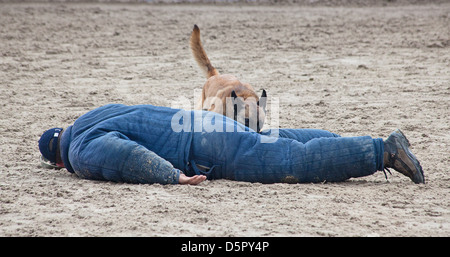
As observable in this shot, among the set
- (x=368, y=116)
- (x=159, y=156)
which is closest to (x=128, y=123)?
(x=159, y=156)

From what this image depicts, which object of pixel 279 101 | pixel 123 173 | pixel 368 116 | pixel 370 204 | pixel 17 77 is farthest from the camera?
pixel 17 77

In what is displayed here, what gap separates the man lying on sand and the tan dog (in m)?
1.62

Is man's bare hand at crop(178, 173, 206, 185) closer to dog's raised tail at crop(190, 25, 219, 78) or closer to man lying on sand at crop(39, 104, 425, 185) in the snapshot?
man lying on sand at crop(39, 104, 425, 185)

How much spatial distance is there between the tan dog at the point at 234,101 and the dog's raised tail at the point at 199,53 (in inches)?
11.7

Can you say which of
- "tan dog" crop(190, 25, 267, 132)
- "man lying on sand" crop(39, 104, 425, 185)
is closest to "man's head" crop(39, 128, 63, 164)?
"man lying on sand" crop(39, 104, 425, 185)

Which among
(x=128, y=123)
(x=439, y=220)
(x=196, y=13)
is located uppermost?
(x=196, y=13)

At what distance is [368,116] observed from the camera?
6.30 m

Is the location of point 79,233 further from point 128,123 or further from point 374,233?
point 374,233

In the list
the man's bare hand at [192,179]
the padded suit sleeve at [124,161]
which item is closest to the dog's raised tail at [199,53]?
the padded suit sleeve at [124,161]

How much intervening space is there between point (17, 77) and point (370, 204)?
570 cm

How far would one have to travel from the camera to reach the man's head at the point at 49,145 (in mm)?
4348

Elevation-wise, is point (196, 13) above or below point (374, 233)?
above

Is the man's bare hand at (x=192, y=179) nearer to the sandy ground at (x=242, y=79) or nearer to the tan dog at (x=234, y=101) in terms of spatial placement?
the sandy ground at (x=242, y=79)

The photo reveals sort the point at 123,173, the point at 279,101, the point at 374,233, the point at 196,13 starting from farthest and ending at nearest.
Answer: the point at 196,13 → the point at 279,101 → the point at 123,173 → the point at 374,233
